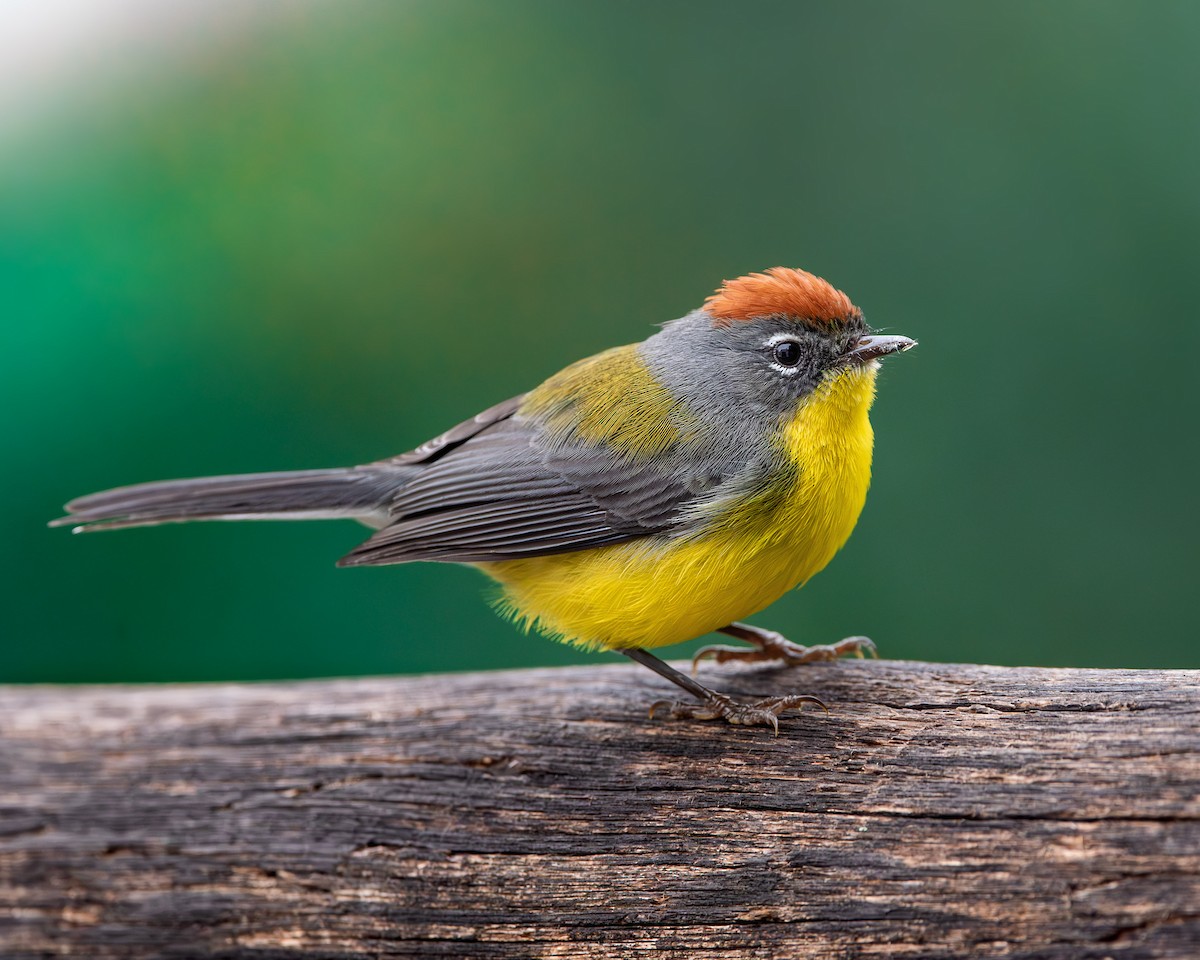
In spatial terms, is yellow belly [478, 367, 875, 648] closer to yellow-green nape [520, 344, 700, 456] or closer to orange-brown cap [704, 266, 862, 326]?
orange-brown cap [704, 266, 862, 326]

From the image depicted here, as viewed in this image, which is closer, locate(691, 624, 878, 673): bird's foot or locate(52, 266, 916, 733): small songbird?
locate(52, 266, 916, 733): small songbird

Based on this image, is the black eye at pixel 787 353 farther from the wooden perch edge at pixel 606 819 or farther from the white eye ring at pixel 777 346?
the wooden perch edge at pixel 606 819

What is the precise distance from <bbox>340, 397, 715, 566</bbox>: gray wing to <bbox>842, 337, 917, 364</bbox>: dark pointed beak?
64 centimetres

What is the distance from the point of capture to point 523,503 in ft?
12.0

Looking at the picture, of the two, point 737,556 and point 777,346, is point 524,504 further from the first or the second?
point 777,346

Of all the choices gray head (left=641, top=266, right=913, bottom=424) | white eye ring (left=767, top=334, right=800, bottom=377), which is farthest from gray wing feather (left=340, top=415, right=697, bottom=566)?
white eye ring (left=767, top=334, right=800, bottom=377)

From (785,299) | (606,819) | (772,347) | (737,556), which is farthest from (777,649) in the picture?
(785,299)

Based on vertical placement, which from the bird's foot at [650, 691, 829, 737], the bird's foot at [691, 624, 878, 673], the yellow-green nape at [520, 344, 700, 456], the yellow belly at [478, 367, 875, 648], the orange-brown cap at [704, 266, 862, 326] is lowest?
the bird's foot at [650, 691, 829, 737]

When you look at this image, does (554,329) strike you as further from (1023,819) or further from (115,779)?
(1023,819)

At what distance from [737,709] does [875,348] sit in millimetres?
1242

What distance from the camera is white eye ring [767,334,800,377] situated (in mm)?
3596

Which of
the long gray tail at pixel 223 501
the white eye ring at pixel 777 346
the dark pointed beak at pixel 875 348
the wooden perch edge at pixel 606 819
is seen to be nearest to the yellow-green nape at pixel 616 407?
the white eye ring at pixel 777 346

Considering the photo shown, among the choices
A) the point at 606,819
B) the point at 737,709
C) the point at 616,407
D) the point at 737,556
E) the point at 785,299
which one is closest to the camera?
the point at 606,819

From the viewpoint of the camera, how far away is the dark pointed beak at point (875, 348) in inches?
137
